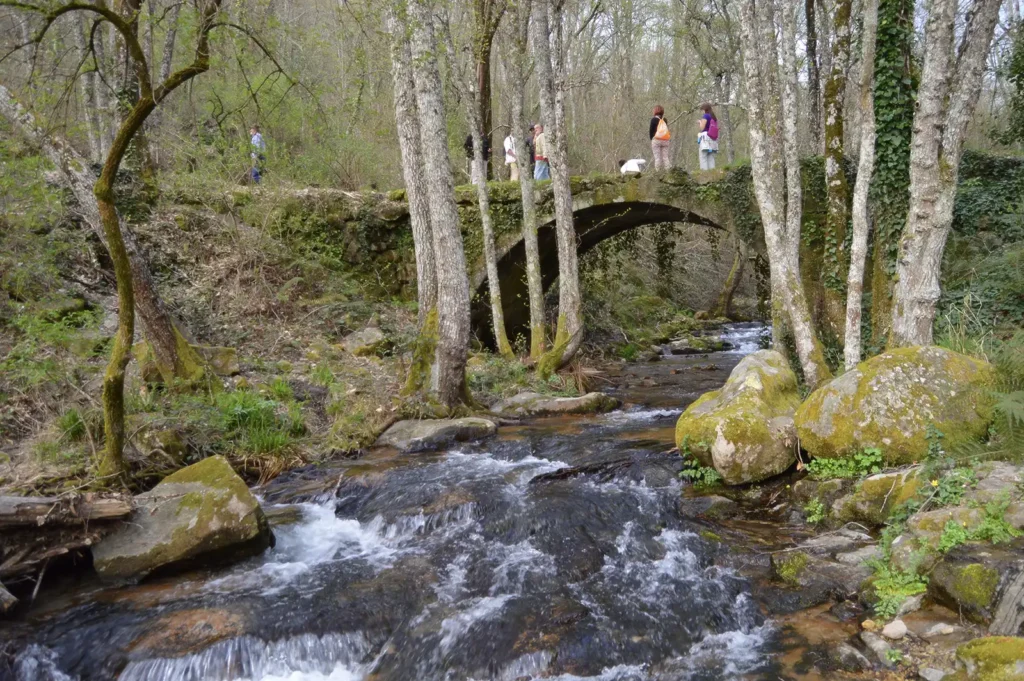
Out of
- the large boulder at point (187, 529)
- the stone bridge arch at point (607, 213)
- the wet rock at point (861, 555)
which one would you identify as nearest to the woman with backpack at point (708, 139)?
the stone bridge arch at point (607, 213)

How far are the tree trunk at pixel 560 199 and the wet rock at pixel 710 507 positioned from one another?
16.7 feet

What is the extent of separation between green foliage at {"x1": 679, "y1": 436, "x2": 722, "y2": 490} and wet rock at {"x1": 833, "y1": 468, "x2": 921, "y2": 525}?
3.46 feet

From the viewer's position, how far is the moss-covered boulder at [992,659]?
8.75 ft

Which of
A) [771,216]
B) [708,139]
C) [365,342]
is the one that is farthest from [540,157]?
[771,216]

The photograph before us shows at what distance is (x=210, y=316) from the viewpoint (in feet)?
32.9

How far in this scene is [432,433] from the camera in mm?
7461

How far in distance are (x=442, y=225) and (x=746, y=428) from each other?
4.14 m

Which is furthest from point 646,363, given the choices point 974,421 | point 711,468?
point 974,421

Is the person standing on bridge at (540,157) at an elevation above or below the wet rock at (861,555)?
above

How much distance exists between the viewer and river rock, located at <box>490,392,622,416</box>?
900 centimetres

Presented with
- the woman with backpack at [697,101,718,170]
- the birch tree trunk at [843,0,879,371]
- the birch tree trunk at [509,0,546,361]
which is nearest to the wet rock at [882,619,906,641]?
the birch tree trunk at [843,0,879,371]

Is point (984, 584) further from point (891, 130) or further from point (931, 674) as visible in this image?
point (891, 130)

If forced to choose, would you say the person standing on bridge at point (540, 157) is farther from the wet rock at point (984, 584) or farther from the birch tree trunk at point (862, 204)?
the wet rock at point (984, 584)

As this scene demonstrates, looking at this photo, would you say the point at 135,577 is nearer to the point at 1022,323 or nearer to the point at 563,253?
the point at 563,253
